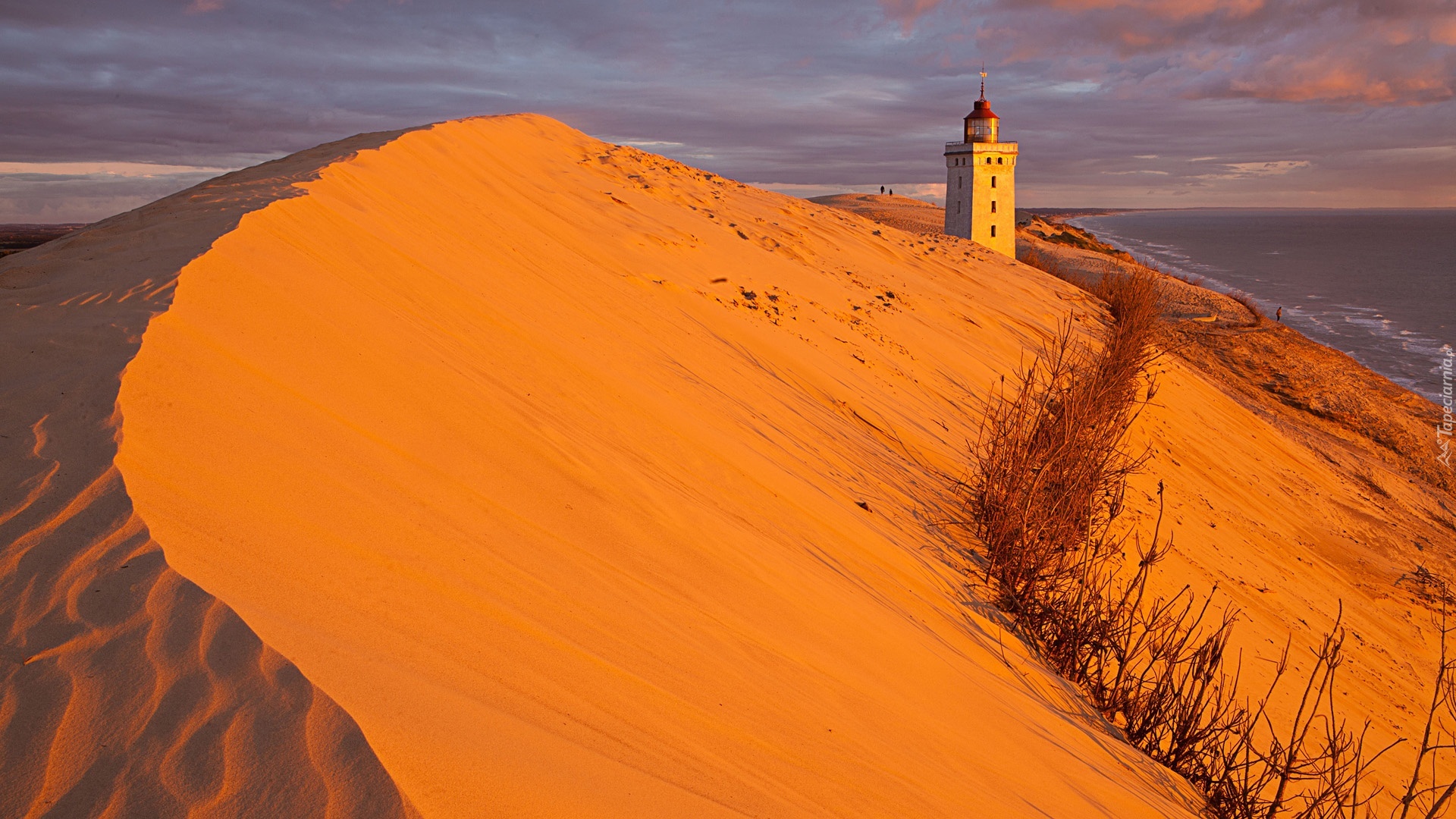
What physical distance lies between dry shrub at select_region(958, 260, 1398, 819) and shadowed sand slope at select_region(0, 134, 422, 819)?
8.51ft

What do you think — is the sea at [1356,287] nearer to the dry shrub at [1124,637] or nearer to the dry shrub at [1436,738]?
the dry shrub at [1436,738]

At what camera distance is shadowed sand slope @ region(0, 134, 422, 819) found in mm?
1624

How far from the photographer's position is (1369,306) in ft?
116

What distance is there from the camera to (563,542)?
3035 millimetres

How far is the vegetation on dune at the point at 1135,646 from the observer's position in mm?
3275

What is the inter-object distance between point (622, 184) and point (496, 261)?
5.44 m

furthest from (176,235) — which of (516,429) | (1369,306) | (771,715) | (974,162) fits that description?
(1369,306)

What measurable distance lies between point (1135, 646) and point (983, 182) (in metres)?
28.5

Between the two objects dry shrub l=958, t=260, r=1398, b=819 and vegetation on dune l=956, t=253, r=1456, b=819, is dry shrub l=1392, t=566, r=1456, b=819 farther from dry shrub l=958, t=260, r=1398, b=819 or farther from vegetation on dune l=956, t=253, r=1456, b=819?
dry shrub l=958, t=260, r=1398, b=819

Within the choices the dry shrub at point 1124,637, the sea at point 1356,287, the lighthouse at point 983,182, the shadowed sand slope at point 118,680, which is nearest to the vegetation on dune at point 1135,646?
the dry shrub at point 1124,637

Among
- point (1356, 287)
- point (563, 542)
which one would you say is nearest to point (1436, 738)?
point (563, 542)

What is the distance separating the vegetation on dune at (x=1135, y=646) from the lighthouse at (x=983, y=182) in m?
25.8

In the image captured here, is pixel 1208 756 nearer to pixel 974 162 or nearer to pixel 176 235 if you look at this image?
pixel 176 235

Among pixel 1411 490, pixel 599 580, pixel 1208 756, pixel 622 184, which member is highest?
pixel 622 184
